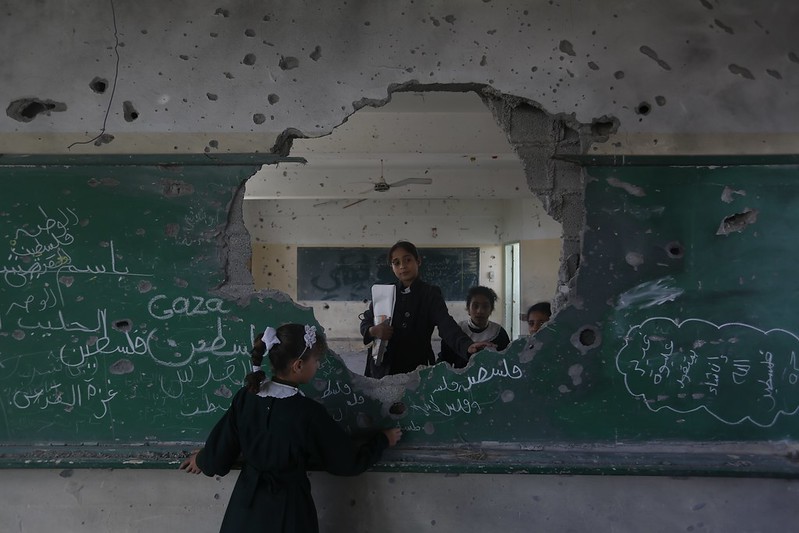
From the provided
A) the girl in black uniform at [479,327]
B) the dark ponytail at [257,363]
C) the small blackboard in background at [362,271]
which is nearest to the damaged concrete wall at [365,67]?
the dark ponytail at [257,363]

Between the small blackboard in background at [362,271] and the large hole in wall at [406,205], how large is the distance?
0.12ft

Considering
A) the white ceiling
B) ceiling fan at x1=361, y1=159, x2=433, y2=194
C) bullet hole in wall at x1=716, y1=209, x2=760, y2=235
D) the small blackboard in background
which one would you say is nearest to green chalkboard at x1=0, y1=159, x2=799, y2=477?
bullet hole in wall at x1=716, y1=209, x2=760, y2=235

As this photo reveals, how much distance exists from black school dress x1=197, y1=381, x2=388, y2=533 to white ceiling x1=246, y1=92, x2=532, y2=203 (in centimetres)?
369

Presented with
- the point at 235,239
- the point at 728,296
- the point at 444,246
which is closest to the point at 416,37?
the point at 235,239

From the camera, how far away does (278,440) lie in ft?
6.53

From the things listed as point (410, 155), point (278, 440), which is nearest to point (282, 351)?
point (278, 440)

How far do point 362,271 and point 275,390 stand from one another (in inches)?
286

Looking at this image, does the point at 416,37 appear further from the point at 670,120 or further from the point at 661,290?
the point at 661,290

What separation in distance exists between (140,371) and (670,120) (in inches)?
99.5

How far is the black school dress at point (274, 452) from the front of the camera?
6.56 ft

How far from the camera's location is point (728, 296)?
246cm

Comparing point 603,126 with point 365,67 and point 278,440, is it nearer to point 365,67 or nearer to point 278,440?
point 365,67

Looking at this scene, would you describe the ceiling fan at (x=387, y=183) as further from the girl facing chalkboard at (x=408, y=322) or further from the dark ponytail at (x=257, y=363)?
the dark ponytail at (x=257, y=363)

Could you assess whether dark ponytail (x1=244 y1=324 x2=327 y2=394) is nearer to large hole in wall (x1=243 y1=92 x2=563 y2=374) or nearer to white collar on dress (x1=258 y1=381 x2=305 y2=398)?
white collar on dress (x1=258 y1=381 x2=305 y2=398)
